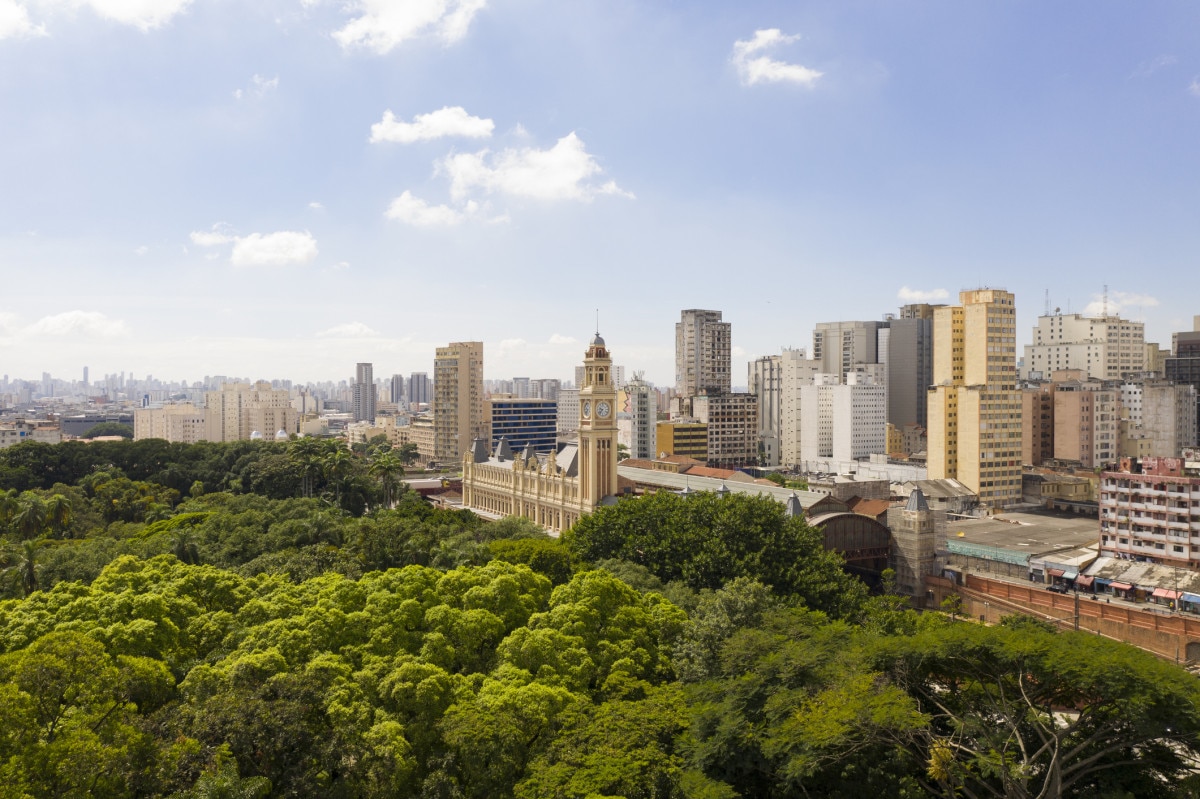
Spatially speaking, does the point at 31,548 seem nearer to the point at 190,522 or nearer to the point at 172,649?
the point at 190,522

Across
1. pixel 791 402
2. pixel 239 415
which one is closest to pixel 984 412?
pixel 791 402

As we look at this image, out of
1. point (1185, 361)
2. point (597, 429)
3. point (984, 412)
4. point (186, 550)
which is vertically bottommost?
point (186, 550)

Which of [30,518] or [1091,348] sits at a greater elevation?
[1091,348]

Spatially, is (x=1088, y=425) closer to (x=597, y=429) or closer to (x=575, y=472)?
(x=575, y=472)

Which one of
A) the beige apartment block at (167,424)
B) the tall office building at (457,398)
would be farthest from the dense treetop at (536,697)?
the beige apartment block at (167,424)

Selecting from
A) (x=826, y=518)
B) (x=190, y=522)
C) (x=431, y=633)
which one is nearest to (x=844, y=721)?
(x=431, y=633)
